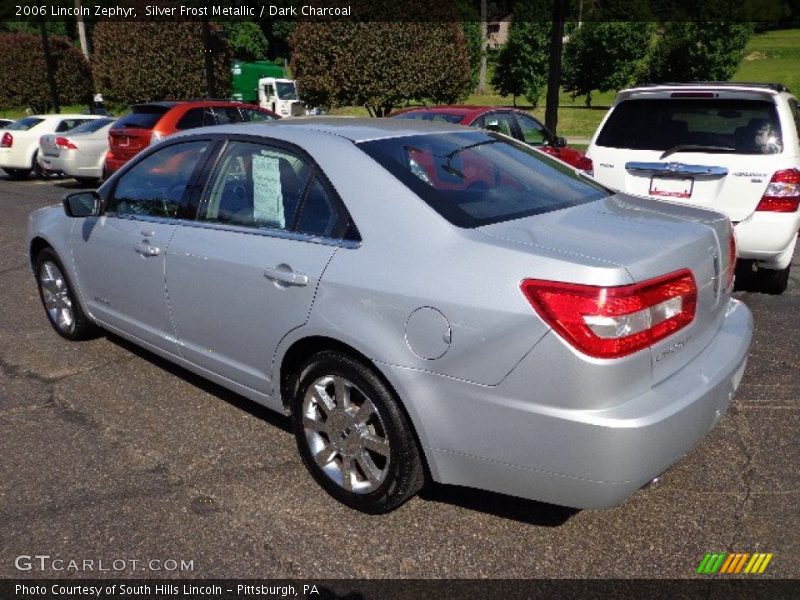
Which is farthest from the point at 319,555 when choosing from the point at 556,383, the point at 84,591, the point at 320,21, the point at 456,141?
the point at 320,21

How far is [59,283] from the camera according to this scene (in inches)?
189

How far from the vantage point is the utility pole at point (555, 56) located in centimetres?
1031

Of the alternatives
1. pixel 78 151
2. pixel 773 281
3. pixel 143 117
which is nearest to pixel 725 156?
pixel 773 281

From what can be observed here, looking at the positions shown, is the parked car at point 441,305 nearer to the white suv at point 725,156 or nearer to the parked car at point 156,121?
the white suv at point 725,156

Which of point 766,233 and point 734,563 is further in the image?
point 766,233

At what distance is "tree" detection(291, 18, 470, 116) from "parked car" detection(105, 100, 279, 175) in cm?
1236

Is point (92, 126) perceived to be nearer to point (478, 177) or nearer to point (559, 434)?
point (478, 177)

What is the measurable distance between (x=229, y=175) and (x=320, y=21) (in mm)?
22427

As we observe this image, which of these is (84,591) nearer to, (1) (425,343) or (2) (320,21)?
(1) (425,343)

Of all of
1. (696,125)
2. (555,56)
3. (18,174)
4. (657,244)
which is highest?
(555,56)

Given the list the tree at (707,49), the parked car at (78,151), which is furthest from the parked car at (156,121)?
the tree at (707,49)

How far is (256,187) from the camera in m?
3.18

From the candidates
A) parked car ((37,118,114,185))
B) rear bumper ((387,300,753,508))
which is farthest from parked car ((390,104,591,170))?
parked car ((37,118,114,185))

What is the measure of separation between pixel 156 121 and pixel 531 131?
6.39 meters
